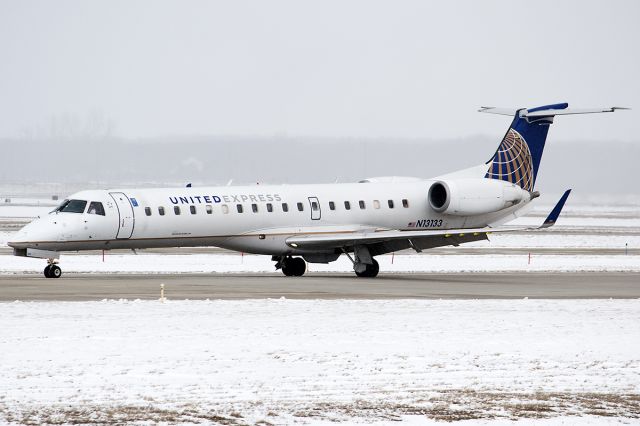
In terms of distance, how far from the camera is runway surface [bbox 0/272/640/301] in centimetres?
2808

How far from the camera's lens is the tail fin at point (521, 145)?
4241cm

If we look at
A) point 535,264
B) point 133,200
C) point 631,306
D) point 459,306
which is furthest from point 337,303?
point 535,264

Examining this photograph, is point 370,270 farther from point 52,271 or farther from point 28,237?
point 28,237

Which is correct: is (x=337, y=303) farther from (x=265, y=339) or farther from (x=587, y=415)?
(x=587, y=415)

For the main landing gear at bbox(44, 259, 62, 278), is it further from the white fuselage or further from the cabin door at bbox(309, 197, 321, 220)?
the cabin door at bbox(309, 197, 321, 220)

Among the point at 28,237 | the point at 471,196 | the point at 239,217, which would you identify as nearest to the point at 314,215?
the point at 239,217

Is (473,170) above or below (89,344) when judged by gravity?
above

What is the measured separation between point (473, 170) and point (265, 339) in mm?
24322

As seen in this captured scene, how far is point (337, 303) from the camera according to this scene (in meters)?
25.6

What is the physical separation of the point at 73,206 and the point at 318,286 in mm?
7970

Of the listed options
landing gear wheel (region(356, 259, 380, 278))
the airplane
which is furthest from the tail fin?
landing gear wheel (region(356, 259, 380, 278))

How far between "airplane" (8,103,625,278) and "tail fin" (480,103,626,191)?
4cm

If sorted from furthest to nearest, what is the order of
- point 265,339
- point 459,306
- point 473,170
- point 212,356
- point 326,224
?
point 473,170 → point 326,224 → point 459,306 → point 265,339 → point 212,356

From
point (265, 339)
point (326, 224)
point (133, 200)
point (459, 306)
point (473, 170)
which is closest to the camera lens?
point (265, 339)
